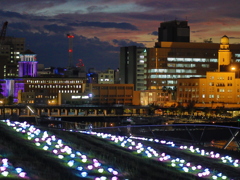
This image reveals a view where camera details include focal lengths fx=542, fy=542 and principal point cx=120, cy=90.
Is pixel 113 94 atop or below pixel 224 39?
below

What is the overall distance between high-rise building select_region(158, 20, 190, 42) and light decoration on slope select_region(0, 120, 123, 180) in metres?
147

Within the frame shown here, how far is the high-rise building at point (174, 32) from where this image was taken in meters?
167

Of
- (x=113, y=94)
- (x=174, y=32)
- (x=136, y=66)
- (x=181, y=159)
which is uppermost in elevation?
(x=174, y=32)

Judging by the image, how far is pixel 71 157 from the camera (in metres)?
17.9

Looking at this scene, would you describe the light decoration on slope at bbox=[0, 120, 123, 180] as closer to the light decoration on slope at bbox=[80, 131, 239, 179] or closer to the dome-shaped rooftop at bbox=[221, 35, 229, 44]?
the light decoration on slope at bbox=[80, 131, 239, 179]

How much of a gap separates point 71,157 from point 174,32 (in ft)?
503

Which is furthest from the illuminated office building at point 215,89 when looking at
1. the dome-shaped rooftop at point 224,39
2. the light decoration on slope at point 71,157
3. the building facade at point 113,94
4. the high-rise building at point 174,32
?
the light decoration on slope at point 71,157

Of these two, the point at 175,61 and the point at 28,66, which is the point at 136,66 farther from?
the point at 28,66

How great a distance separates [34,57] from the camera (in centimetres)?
17838

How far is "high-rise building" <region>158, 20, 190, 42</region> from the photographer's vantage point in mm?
167250

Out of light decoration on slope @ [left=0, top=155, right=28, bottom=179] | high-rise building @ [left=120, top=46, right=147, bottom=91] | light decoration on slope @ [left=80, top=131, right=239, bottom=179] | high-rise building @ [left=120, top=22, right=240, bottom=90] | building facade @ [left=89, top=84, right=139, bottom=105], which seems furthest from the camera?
high-rise building @ [left=120, top=46, right=147, bottom=91]

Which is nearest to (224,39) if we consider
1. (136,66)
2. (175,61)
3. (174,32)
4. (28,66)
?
(175,61)

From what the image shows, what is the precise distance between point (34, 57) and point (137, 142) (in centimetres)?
15815

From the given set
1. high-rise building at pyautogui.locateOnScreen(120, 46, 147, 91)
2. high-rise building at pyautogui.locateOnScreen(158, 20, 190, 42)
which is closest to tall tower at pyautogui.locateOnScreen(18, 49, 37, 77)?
high-rise building at pyautogui.locateOnScreen(120, 46, 147, 91)
